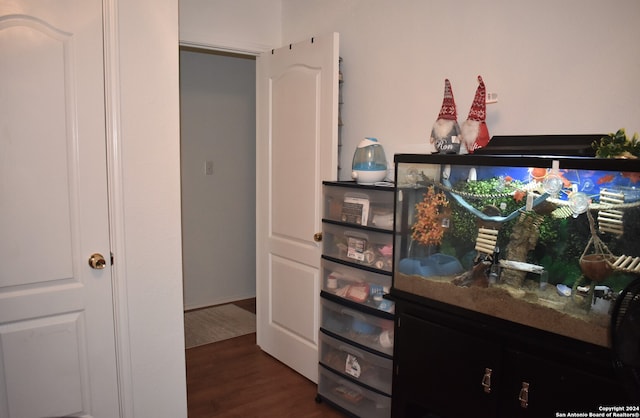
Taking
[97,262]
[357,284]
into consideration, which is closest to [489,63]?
[357,284]

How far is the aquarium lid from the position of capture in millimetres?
1569

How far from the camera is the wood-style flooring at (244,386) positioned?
257cm

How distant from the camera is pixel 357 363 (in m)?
2.41

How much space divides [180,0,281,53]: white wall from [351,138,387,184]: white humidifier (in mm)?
1204

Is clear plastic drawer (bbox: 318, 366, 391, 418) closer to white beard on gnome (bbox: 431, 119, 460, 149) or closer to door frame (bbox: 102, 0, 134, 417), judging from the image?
door frame (bbox: 102, 0, 134, 417)

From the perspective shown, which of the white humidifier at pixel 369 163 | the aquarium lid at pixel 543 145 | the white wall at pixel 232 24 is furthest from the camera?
the white wall at pixel 232 24

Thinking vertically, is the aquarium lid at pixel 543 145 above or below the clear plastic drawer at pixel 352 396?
above

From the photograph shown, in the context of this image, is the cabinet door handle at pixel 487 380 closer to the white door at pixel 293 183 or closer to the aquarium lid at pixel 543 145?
the aquarium lid at pixel 543 145

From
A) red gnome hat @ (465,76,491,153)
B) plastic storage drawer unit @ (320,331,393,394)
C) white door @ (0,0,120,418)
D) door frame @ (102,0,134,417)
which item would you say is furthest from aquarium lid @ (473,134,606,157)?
white door @ (0,0,120,418)

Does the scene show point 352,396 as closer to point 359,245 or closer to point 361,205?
point 359,245

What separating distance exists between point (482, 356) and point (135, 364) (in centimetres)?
146

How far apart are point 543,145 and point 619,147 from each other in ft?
0.94

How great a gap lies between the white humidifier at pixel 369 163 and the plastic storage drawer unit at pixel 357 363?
86 cm

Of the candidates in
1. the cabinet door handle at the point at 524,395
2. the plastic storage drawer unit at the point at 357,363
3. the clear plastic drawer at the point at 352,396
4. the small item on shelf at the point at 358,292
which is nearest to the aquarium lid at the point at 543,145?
the cabinet door handle at the point at 524,395
